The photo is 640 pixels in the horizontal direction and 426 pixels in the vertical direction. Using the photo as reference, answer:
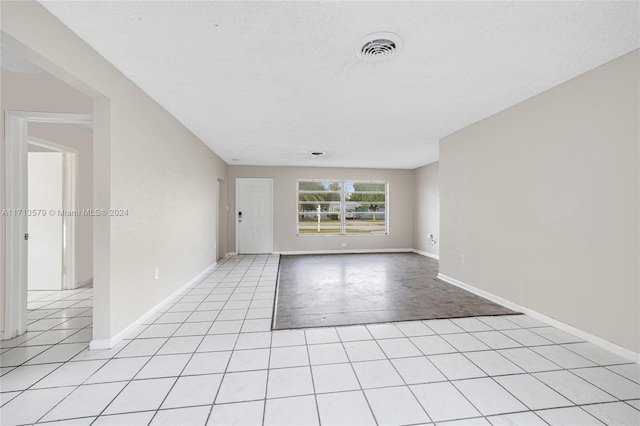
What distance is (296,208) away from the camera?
22.6ft

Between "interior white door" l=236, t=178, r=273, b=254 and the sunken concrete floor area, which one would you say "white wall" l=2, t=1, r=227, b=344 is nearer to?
the sunken concrete floor area

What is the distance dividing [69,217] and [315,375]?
13.1 feet

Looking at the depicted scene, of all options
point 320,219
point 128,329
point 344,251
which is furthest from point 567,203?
point 320,219

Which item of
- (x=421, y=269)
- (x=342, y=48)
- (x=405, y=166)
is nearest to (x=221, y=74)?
(x=342, y=48)

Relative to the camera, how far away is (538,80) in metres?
2.41

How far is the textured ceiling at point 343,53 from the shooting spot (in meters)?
1.57

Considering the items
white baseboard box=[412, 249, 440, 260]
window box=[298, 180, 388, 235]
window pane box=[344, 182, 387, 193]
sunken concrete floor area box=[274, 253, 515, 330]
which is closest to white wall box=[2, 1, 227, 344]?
sunken concrete floor area box=[274, 253, 515, 330]

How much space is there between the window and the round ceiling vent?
5107 mm

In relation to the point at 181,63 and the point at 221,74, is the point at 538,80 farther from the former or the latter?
the point at 181,63

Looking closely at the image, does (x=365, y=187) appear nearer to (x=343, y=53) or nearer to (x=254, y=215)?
(x=254, y=215)

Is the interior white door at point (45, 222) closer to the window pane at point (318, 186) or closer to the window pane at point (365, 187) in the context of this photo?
the window pane at point (318, 186)

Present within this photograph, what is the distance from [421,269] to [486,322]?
8.08 feet

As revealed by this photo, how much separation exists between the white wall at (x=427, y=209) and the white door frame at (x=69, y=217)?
6574 millimetres

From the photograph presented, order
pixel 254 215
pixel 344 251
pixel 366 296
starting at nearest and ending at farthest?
pixel 366 296 → pixel 254 215 → pixel 344 251
